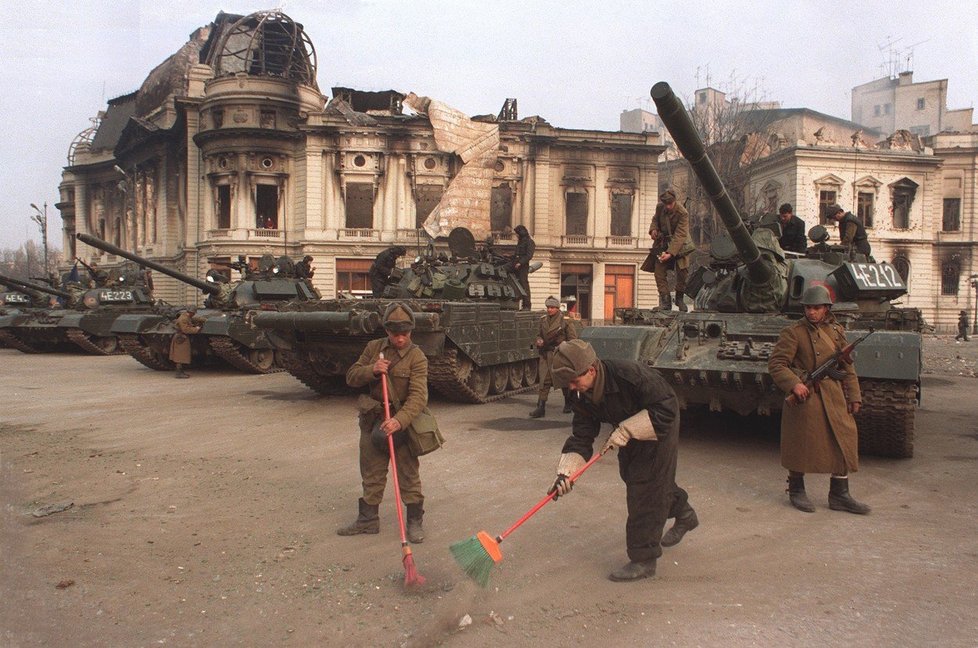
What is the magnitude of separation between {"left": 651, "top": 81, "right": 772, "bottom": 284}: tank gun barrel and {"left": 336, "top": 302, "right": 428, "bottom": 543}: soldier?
227 cm

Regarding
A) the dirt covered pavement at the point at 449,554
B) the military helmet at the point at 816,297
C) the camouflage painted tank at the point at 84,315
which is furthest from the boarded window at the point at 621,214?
the military helmet at the point at 816,297

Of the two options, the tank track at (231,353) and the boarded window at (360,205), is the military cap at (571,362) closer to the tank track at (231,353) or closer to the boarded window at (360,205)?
the tank track at (231,353)

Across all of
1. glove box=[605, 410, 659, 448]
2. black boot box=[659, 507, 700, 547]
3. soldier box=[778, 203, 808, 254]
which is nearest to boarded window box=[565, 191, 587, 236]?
soldier box=[778, 203, 808, 254]

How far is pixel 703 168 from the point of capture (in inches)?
241

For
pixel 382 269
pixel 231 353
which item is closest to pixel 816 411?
pixel 382 269

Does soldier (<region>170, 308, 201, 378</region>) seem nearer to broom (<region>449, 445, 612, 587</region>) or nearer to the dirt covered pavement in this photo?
the dirt covered pavement

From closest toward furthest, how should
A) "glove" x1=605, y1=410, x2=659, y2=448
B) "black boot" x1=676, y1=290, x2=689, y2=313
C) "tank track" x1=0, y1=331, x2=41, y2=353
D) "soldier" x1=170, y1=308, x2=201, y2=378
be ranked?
"glove" x1=605, y1=410, x2=659, y2=448, "black boot" x1=676, y1=290, x2=689, y2=313, "soldier" x1=170, y1=308, x2=201, y2=378, "tank track" x1=0, y1=331, x2=41, y2=353

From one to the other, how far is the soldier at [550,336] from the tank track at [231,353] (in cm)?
645

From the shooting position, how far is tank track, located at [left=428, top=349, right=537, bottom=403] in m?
9.87

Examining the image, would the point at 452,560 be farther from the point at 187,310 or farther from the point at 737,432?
the point at 187,310

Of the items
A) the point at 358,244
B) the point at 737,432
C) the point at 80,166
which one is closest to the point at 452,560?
the point at 737,432

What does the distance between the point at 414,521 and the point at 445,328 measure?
15.7 feet

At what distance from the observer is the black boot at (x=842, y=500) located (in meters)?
5.50

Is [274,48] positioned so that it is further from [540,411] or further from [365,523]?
[365,523]
